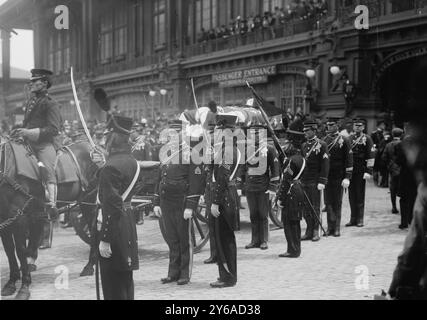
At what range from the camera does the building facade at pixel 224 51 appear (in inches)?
696

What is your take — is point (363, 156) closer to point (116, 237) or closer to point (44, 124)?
point (44, 124)

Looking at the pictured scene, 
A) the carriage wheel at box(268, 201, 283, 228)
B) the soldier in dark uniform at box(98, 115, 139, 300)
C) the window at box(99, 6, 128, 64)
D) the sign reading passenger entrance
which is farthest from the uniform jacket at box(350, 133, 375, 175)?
the window at box(99, 6, 128, 64)

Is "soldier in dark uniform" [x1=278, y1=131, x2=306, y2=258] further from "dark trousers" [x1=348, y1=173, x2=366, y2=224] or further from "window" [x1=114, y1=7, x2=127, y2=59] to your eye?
"window" [x1=114, y1=7, x2=127, y2=59]

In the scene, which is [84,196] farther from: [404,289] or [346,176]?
[404,289]

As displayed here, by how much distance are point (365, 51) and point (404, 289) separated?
50.0 ft

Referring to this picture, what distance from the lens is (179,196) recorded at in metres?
7.11

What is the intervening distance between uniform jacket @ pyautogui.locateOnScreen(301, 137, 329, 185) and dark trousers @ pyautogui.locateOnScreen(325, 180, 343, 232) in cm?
63

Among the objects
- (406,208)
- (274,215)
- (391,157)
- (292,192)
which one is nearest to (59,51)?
(391,157)

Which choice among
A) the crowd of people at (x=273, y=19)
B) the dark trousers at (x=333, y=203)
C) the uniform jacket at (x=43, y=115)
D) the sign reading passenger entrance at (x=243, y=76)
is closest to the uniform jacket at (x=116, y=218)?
the uniform jacket at (x=43, y=115)

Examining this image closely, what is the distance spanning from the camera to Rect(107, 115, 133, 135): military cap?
544cm

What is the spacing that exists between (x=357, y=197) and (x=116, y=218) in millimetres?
7119

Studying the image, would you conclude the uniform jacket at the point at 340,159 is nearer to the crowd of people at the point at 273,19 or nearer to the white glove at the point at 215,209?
the white glove at the point at 215,209

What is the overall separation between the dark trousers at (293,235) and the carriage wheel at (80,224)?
9.63 ft
